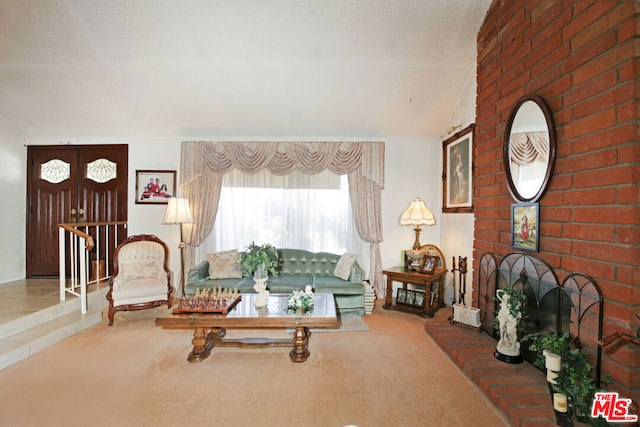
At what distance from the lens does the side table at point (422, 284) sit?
4.36m

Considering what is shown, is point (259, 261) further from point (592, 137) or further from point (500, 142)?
point (592, 137)

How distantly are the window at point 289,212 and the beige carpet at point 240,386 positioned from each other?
199 centimetres

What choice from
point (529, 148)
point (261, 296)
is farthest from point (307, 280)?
point (529, 148)

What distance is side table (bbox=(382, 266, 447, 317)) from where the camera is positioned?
4.36 meters

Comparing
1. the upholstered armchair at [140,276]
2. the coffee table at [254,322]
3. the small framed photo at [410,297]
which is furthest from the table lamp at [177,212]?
the small framed photo at [410,297]

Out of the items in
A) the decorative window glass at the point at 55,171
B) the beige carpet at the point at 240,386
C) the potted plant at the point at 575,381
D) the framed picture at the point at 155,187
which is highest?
the decorative window glass at the point at 55,171

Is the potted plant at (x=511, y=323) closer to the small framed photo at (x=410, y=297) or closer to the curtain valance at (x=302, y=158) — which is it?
the small framed photo at (x=410, y=297)

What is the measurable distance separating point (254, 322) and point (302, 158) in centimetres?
297

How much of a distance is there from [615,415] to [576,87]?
2.01m

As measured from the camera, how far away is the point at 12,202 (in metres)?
5.28

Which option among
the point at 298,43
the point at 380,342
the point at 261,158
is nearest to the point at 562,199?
the point at 380,342

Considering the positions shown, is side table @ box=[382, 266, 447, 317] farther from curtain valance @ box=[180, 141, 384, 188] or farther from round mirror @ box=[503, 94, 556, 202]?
round mirror @ box=[503, 94, 556, 202]

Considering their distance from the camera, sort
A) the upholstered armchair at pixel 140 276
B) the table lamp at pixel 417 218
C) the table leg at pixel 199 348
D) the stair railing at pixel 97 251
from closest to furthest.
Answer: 1. the table leg at pixel 199 348
2. the upholstered armchair at pixel 140 276
3. the table lamp at pixel 417 218
4. the stair railing at pixel 97 251

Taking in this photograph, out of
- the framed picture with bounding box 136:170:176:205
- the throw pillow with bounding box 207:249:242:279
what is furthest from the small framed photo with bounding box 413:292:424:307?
the framed picture with bounding box 136:170:176:205
